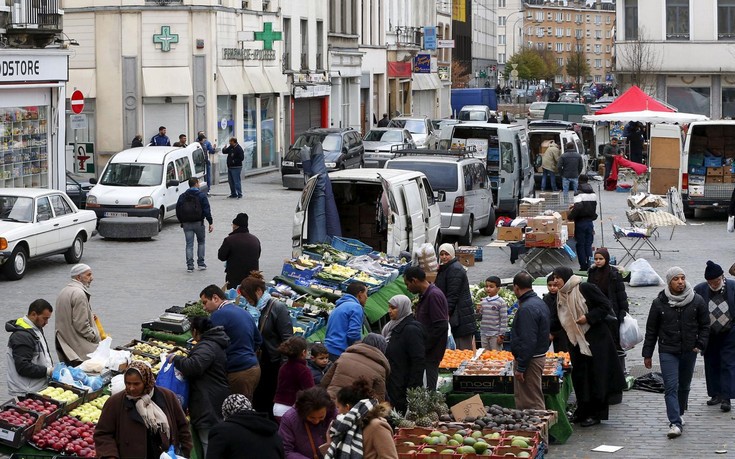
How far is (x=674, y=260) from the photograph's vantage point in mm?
25188

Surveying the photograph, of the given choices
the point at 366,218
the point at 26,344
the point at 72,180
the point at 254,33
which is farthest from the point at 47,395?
the point at 254,33

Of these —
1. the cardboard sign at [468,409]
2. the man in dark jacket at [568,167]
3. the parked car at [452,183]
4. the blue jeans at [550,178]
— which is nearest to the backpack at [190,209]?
the parked car at [452,183]

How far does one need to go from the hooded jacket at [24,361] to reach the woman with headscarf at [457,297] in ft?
15.5

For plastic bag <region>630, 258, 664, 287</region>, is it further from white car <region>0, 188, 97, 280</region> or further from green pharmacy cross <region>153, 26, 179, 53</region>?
green pharmacy cross <region>153, 26, 179, 53</region>

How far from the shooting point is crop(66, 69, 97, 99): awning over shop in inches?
1606

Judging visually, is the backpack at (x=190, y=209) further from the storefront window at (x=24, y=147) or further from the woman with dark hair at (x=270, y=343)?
the woman with dark hair at (x=270, y=343)

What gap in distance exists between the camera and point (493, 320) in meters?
15.4

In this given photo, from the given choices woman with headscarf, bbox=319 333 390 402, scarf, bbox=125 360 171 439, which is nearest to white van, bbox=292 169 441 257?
woman with headscarf, bbox=319 333 390 402

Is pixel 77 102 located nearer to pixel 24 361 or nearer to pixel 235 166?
pixel 235 166

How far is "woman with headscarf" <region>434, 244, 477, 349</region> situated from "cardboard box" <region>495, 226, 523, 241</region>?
28.0 ft

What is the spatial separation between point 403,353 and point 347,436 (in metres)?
3.18

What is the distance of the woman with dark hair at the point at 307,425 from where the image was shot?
9.52 meters

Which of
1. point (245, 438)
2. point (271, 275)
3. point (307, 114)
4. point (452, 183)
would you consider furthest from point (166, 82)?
point (245, 438)

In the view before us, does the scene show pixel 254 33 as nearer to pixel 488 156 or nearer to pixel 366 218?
pixel 488 156
